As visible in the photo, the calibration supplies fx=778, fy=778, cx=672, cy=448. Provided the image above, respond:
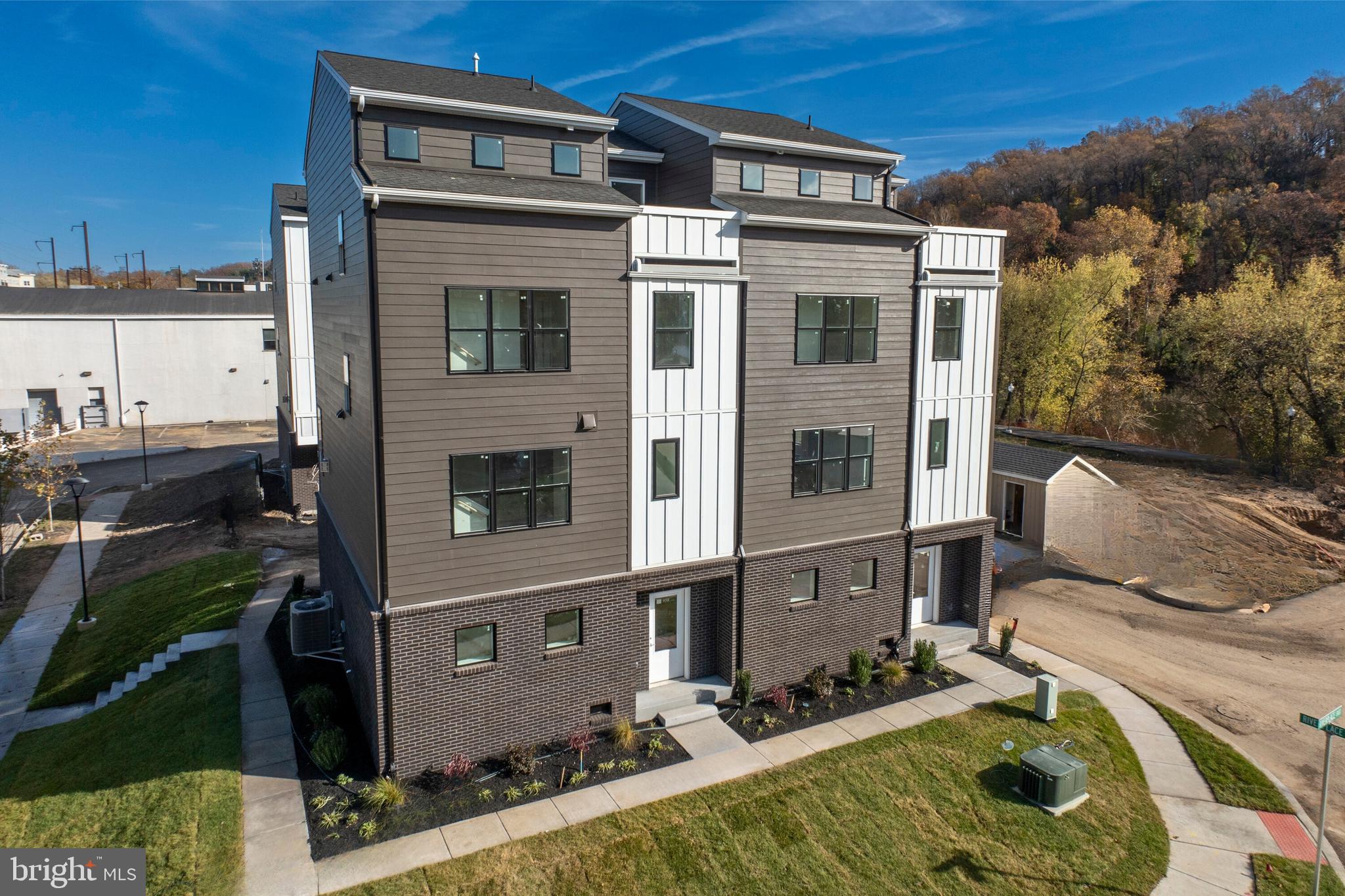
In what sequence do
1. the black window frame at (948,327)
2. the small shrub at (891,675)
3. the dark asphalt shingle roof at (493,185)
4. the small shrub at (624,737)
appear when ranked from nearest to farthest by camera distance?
1. the dark asphalt shingle roof at (493,185)
2. the small shrub at (624,737)
3. the small shrub at (891,675)
4. the black window frame at (948,327)

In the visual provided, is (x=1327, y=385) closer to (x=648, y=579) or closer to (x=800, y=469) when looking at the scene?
(x=800, y=469)

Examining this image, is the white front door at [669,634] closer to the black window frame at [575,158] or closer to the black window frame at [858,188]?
the black window frame at [575,158]

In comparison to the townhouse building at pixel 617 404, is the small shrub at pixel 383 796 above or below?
below

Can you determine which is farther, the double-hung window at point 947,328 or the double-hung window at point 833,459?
the double-hung window at point 947,328

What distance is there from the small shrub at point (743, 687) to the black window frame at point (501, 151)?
32.7 ft

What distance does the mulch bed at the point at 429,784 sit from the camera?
1092cm

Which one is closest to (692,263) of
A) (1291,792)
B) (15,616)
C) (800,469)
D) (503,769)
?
(800,469)

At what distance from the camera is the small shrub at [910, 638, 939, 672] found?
1622 centimetres

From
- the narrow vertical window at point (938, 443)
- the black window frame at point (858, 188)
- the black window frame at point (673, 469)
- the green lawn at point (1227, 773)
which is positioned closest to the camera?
the green lawn at point (1227, 773)

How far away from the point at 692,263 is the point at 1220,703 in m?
14.1

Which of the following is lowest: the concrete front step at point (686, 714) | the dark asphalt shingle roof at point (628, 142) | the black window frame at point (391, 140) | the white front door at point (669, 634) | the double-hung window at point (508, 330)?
the concrete front step at point (686, 714)

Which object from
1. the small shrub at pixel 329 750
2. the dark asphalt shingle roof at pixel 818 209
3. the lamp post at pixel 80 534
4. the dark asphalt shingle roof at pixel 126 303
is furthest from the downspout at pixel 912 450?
the dark asphalt shingle roof at pixel 126 303

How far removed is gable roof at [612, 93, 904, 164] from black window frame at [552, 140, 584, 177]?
9.74 feet

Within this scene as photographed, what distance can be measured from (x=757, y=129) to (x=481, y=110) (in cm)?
621
